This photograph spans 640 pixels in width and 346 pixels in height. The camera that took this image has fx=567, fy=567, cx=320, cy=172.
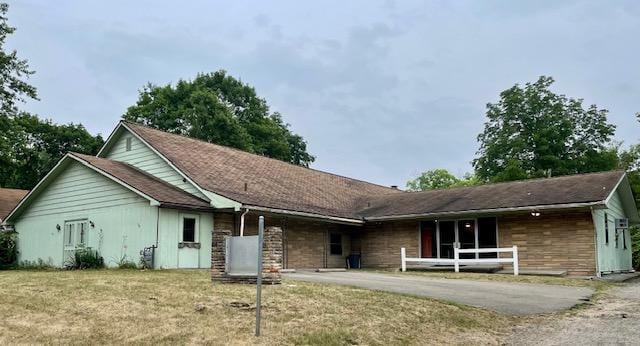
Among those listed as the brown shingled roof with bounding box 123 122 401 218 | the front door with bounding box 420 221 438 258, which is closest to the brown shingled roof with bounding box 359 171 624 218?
the front door with bounding box 420 221 438 258

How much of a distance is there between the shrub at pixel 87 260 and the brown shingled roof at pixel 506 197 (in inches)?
433

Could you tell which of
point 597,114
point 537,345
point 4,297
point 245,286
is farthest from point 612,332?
point 597,114

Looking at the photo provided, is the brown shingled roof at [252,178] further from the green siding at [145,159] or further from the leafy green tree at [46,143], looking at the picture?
the leafy green tree at [46,143]

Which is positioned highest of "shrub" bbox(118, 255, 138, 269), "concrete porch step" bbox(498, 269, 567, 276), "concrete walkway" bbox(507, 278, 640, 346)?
"shrub" bbox(118, 255, 138, 269)

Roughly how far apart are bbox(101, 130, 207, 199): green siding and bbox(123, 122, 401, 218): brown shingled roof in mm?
375

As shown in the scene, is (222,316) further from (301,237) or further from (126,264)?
(301,237)

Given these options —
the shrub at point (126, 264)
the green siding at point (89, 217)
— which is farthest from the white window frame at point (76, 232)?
the shrub at point (126, 264)

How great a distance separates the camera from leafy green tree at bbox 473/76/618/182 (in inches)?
1726

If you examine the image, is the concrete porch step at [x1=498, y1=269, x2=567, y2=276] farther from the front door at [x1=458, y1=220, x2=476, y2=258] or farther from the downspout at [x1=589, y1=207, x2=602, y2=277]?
the front door at [x1=458, y1=220, x2=476, y2=258]

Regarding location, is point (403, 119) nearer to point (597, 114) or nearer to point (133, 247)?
point (597, 114)

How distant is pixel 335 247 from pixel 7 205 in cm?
2032

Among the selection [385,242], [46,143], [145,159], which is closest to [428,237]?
[385,242]

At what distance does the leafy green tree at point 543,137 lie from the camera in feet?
144

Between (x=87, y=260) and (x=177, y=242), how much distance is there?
3382 mm
